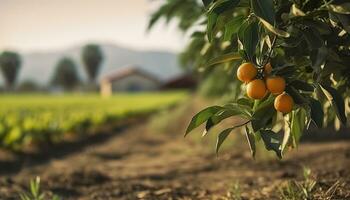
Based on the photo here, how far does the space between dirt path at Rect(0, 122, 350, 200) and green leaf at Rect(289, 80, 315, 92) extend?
1369 mm

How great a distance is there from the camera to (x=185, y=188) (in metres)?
5.89

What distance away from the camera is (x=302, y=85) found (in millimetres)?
3057

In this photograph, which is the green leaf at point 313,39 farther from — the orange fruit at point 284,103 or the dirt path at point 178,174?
the dirt path at point 178,174

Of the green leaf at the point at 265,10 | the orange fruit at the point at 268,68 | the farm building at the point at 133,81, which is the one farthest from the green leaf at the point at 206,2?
the farm building at the point at 133,81

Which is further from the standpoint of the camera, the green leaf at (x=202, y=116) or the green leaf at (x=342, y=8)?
the green leaf at (x=202, y=116)

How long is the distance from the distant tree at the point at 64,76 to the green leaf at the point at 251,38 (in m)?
116

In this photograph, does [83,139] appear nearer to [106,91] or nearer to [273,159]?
[273,159]

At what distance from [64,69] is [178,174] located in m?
115

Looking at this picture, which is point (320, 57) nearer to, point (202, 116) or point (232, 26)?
point (232, 26)

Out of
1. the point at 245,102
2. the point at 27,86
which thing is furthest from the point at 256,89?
the point at 27,86

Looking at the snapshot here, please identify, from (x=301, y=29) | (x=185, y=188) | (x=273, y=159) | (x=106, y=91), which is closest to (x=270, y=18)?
(x=301, y=29)

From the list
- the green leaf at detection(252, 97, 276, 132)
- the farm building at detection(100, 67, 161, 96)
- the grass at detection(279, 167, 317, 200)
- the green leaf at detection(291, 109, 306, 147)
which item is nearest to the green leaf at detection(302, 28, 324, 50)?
the green leaf at detection(252, 97, 276, 132)

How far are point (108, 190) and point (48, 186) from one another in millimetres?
881

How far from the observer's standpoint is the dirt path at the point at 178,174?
17.3 feet
